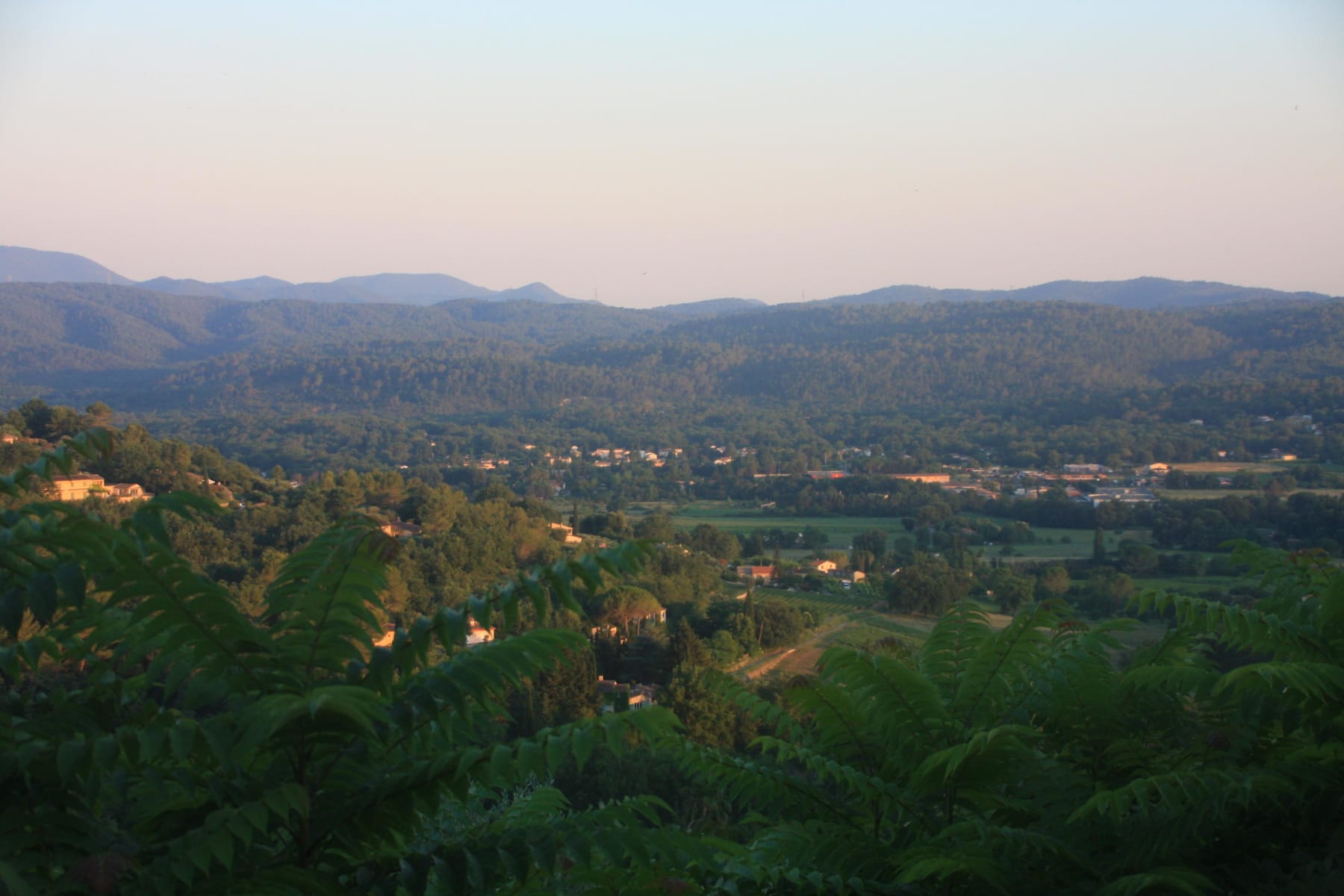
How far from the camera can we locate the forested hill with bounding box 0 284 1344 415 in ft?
273

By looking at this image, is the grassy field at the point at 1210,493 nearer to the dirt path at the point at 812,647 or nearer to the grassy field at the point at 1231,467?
the grassy field at the point at 1231,467

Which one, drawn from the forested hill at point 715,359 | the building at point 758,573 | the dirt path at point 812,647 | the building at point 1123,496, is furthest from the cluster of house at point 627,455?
the dirt path at point 812,647

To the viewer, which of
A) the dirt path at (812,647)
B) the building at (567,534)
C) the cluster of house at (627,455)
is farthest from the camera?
the cluster of house at (627,455)

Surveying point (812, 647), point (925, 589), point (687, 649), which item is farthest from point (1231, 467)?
point (687, 649)

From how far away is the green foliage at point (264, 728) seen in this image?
1.83 m

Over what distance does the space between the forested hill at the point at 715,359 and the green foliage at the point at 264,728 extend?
234 ft

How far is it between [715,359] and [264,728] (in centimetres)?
11579

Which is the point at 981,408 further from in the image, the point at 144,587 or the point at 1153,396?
the point at 144,587

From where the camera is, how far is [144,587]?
6.55ft

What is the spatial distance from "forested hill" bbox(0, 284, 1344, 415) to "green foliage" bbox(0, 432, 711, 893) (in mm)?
71346

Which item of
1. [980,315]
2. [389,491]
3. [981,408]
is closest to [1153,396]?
[981,408]

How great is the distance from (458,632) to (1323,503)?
112 ft

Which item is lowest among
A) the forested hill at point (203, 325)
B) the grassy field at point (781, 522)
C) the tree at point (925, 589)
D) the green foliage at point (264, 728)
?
the grassy field at point (781, 522)

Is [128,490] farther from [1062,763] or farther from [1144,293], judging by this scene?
[1144,293]
